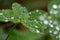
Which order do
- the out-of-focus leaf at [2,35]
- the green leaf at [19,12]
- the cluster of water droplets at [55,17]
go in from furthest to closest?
the out-of-focus leaf at [2,35], the cluster of water droplets at [55,17], the green leaf at [19,12]

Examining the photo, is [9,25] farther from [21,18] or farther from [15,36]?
[21,18]

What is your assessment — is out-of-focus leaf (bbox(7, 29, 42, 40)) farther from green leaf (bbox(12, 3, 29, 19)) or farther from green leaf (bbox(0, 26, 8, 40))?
green leaf (bbox(12, 3, 29, 19))

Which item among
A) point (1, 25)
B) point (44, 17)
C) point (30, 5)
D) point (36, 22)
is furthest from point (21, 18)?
point (30, 5)

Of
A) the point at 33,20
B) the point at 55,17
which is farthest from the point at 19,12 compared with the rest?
the point at 55,17

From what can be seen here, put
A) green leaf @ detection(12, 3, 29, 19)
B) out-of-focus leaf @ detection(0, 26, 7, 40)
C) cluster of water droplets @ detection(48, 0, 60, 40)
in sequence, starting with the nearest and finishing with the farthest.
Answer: green leaf @ detection(12, 3, 29, 19) < cluster of water droplets @ detection(48, 0, 60, 40) < out-of-focus leaf @ detection(0, 26, 7, 40)

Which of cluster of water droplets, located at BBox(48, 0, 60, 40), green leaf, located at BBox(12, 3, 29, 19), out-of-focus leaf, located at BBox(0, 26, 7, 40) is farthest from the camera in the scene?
out-of-focus leaf, located at BBox(0, 26, 7, 40)

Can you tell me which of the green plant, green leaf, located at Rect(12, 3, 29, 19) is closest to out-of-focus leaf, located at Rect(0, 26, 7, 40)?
the green plant

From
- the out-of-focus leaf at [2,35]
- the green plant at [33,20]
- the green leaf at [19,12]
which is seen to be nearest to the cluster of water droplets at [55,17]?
the green plant at [33,20]

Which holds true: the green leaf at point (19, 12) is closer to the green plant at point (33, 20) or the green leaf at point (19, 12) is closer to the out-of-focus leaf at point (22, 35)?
the green plant at point (33, 20)
